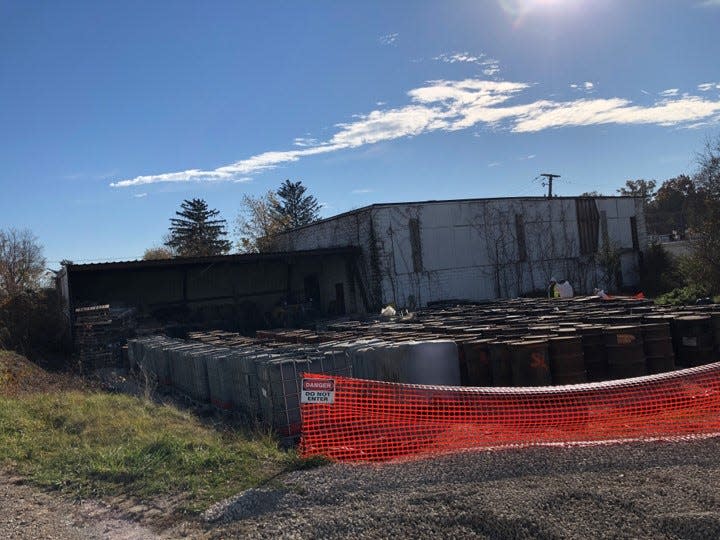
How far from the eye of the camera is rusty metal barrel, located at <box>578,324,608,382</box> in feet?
33.2

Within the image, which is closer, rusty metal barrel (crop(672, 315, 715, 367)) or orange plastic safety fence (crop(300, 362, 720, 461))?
orange plastic safety fence (crop(300, 362, 720, 461))

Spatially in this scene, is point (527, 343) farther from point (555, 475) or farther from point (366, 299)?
point (366, 299)

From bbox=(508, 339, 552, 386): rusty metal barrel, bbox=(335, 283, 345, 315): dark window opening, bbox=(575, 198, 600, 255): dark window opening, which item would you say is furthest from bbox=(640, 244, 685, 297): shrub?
bbox=(508, 339, 552, 386): rusty metal barrel

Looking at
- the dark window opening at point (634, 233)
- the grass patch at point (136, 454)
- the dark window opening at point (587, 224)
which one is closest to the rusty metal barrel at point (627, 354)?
the grass patch at point (136, 454)

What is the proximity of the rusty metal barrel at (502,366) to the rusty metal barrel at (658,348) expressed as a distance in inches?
90.0

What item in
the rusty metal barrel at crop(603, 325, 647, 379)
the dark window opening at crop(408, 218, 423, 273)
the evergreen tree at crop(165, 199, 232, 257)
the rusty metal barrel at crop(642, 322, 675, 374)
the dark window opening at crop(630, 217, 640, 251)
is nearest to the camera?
the rusty metal barrel at crop(603, 325, 647, 379)

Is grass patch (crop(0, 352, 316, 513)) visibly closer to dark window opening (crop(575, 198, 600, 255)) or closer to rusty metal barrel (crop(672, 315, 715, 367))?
rusty metal barrel (crop(672, 315, 715, 367))

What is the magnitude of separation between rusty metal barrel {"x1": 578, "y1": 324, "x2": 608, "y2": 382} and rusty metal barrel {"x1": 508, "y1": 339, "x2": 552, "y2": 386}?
1.02m

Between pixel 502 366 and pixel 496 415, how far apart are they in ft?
7.61

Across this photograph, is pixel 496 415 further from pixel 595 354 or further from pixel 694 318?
pixel 694 318

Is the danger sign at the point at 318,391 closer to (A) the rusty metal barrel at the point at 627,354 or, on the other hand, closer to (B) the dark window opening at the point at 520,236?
(A) the rusty metal barrel at the point at 627,354

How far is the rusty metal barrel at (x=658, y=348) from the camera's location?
1001 centimetres

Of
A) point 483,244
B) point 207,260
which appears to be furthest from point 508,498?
point 483,244

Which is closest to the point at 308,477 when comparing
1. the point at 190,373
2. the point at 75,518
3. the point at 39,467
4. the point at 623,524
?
the point at 75,518
